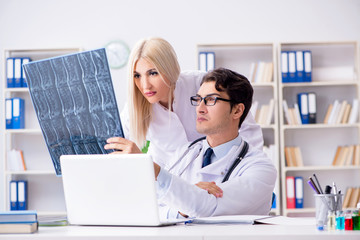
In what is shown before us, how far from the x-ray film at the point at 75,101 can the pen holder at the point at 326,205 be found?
57 cm

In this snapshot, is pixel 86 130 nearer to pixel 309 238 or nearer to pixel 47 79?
pixel 47 79

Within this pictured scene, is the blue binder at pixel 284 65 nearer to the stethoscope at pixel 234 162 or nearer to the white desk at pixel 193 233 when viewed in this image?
the stethoscope at pixel 234 162

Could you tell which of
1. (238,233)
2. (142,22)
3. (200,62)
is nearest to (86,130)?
(238,233)

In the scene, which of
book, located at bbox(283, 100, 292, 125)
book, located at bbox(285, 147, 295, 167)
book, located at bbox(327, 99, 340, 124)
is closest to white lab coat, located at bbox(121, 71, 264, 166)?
book, located at bbox(283, 100, 292, 125)

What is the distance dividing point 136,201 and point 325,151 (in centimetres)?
412

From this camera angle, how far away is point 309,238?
1.01 m

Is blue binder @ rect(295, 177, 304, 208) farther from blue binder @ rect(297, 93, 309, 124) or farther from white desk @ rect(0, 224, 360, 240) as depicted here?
white desk @ rect(0, 224, 360, 240)

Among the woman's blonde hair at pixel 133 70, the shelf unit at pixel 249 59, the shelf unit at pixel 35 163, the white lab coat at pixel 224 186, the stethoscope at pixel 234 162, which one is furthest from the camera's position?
the shelf unit at pixel 35 163

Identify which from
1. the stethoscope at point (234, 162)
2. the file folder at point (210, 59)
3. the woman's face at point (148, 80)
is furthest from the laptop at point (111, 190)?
the file folder at point (210, 59)

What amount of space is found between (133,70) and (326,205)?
1.06 m

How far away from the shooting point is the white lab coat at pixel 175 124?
231cm

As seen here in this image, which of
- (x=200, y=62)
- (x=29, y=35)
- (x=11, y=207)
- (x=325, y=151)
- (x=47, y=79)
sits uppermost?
(x=29, y=35)

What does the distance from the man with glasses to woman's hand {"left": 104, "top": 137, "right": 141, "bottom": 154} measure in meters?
0.14

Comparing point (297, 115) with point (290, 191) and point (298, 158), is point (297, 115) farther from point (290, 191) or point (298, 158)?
point (290, 191)
